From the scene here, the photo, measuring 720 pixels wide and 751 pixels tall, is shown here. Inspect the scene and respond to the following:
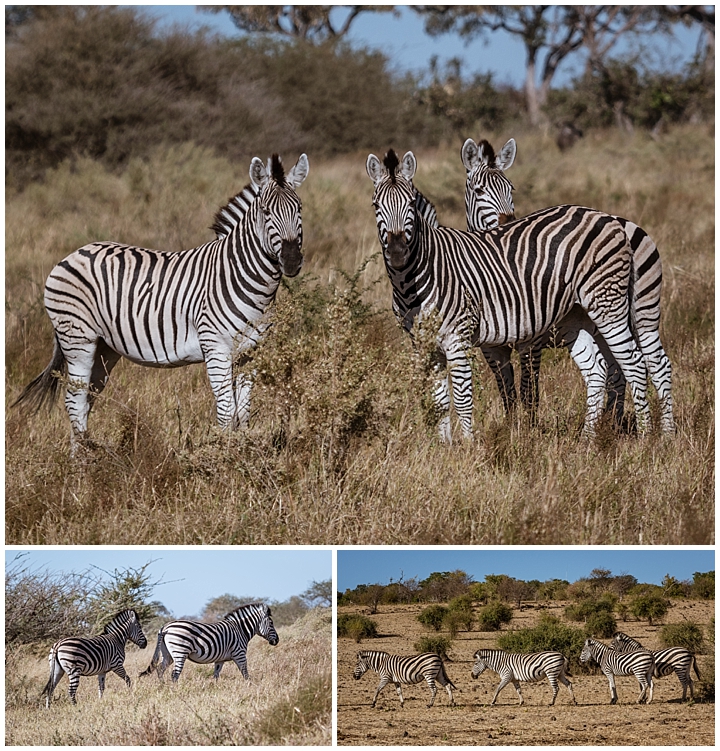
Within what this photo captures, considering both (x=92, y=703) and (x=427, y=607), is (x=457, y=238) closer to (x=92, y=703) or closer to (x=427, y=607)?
(x=427, y=607)

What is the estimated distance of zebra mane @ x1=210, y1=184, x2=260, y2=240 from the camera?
17.7ft

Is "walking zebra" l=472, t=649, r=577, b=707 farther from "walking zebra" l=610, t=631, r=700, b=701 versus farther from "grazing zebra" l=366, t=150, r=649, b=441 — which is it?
"grazing zebra" l=366, t=150, r=649, b=441

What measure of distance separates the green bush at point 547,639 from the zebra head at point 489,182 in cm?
359

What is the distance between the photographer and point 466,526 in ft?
14.5

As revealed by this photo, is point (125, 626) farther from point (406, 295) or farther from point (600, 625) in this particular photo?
point (406, 295)

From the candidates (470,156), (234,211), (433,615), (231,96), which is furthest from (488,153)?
(231,96)

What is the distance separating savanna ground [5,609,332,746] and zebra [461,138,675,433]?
2.77 m

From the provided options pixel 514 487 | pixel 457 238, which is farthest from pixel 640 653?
pixel 457 238

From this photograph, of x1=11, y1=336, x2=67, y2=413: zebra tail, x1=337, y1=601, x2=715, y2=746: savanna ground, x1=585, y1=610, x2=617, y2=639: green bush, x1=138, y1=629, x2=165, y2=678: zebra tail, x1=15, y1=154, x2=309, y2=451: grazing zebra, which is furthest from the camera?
x1=11, y1=336, x2=67, y2=413: zebra tail

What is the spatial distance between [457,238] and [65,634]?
141 inches

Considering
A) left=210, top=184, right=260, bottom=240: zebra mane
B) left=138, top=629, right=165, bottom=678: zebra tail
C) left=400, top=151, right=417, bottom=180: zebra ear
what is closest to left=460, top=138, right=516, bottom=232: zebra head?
left=400, top=151, right=417, bottom=180: zebra ear

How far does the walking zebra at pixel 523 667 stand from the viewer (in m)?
3.61

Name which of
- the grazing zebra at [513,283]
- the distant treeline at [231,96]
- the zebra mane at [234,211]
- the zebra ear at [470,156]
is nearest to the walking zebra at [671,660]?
the grazing zebra at [513,283]

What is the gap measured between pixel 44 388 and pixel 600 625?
411 centimetres
